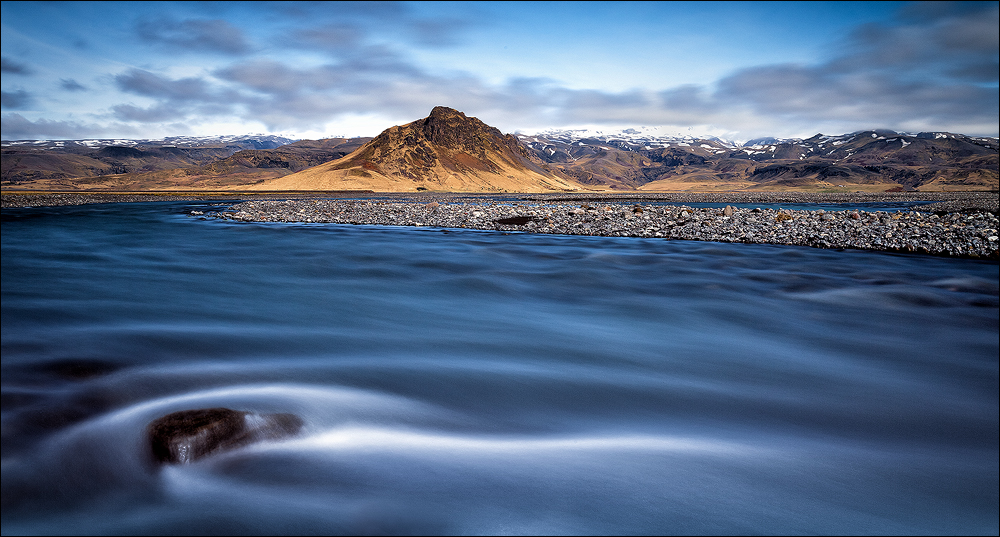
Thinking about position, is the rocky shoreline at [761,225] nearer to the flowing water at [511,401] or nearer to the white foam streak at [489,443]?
the flowing water at [511,401]

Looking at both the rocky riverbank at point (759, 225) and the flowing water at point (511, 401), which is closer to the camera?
the flowing water at point (511, 401)

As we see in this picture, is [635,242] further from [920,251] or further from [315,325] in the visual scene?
[315,325]

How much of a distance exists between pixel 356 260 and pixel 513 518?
1399 cm

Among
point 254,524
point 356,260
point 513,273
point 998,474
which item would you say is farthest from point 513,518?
point 356,260

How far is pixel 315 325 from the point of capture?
8.48 metres

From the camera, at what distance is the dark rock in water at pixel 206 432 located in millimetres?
3766

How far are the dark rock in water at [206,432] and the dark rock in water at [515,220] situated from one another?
23449 mm

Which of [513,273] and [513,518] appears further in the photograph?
[513,273]

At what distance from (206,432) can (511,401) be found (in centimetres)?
285

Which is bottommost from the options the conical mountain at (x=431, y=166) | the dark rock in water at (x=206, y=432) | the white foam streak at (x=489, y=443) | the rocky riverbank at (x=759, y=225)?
the white foam streak at (x=489, y=443)

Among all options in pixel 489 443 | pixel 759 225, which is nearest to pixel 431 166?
pixel 759 225

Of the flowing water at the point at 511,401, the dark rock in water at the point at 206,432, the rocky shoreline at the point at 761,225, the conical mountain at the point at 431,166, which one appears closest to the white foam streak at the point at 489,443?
the flowing water at the point at 511,401

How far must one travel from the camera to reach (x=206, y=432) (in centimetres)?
391

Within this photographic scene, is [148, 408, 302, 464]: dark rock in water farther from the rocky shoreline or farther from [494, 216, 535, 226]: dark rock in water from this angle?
[494, 216, 535, 226]: dark rock in water
